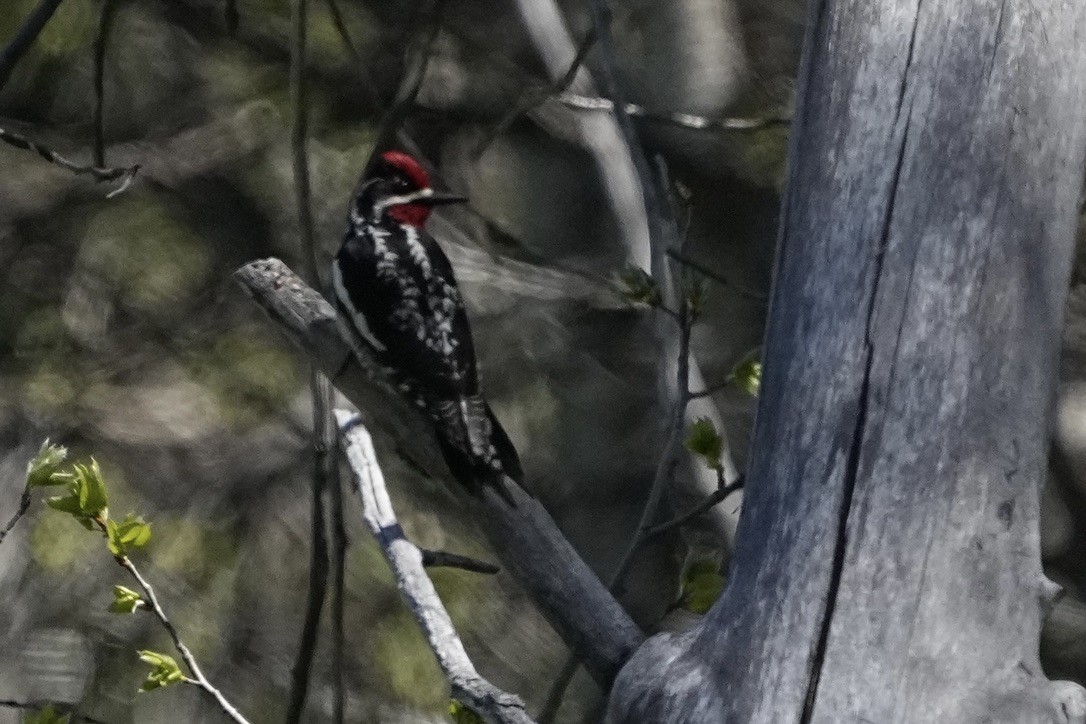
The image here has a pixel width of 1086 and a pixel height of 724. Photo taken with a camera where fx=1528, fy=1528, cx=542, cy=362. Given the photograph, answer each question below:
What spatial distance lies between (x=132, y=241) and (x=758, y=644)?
3473mm

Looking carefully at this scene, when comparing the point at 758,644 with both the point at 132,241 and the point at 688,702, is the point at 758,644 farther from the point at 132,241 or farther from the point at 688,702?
the point at 132,241

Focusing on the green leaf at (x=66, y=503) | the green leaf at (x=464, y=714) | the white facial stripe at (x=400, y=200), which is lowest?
the green leaf at (x=464, y=714)

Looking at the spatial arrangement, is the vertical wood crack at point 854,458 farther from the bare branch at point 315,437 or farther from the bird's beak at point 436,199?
the bird's beak at point 436,199

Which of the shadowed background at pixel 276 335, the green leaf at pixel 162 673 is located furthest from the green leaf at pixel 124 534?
the shadowed background at pixel 276 335

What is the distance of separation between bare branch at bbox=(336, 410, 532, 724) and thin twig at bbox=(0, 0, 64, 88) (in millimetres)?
842

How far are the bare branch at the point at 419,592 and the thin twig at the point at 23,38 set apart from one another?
2.76 ft

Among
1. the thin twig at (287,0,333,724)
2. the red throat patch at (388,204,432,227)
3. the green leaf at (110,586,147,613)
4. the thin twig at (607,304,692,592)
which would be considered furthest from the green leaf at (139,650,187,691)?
the red throat patch at (388,204,432,227)

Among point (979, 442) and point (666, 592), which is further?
point (666, 592)

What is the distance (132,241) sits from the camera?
186 inches

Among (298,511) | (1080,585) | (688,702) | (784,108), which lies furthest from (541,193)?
(688,702)

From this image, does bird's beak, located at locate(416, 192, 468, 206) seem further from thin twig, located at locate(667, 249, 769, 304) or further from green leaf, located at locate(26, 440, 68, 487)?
green leaf, located at locate(26, 440, 68, 487)

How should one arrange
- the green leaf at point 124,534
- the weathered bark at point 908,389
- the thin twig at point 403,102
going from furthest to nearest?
the thin twig at point 403,102 → the green leaf at point 124,534 → the weathered bark at point 908,389

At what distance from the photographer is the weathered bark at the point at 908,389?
5.32 ft

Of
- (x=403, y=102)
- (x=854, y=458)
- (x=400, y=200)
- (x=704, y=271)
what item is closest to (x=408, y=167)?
(x=400, y=200)
